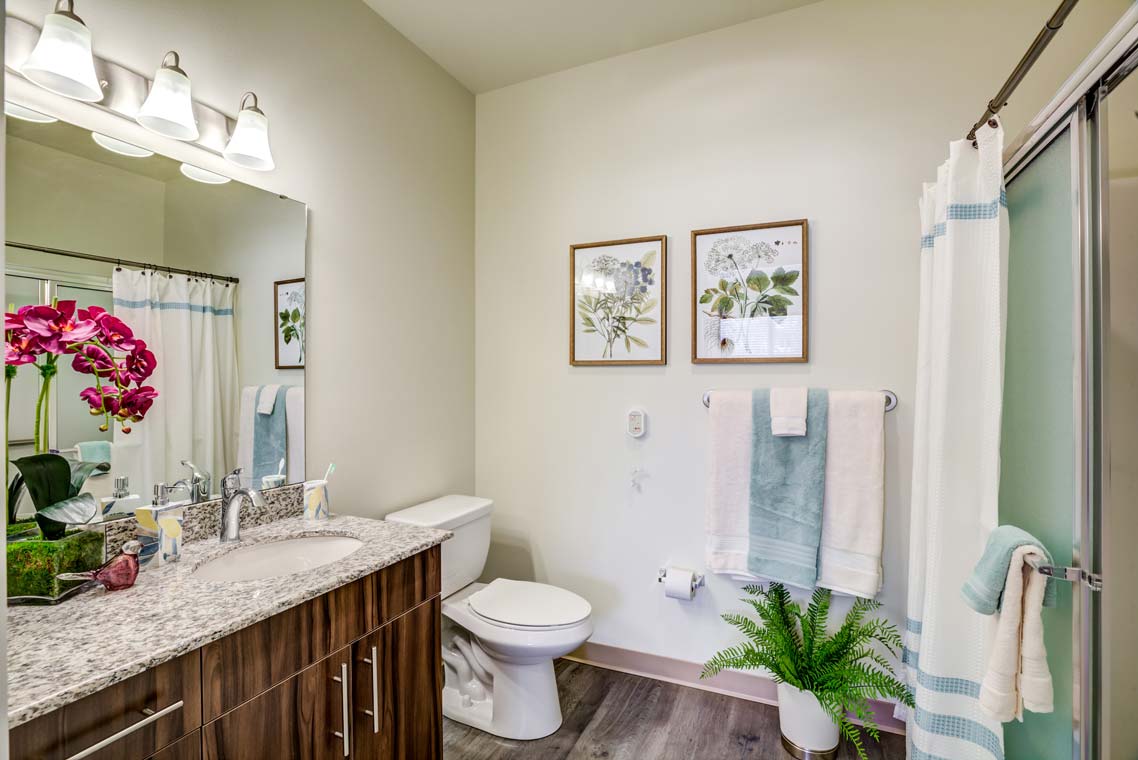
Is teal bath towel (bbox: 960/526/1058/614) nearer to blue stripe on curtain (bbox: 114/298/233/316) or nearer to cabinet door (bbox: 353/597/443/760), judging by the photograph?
cabinet door (bbox: 353/597/443/760)

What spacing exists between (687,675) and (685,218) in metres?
1.87

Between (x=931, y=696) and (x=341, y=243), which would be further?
(x=341, y=243)

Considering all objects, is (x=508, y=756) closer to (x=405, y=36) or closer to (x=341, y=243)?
(x=341, y=243)

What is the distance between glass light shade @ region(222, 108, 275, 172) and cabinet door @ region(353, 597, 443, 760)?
1381 millimetres

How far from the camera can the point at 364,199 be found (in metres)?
2.09

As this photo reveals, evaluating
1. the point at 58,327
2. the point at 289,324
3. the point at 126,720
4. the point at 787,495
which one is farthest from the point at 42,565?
the point at 787,495

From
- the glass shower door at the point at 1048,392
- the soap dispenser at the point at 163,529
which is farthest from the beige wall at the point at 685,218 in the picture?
the soap dispenser at the point at 163,529

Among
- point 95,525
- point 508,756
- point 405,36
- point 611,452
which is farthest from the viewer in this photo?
point 611,452

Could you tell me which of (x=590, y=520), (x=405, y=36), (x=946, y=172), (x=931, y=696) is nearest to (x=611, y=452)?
(x=590, y=520)

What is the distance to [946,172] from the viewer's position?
1.55m

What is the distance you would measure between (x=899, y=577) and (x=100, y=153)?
2.70 m

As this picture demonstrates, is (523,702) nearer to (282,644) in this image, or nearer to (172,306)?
(282,644)

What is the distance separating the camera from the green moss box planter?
3.56 ft

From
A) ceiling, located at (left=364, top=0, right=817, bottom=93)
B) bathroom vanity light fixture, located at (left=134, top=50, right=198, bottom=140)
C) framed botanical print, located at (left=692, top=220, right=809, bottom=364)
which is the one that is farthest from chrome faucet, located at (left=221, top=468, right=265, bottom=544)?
ceiling, located at (left=364, top=0, right=817, bottom=93)
